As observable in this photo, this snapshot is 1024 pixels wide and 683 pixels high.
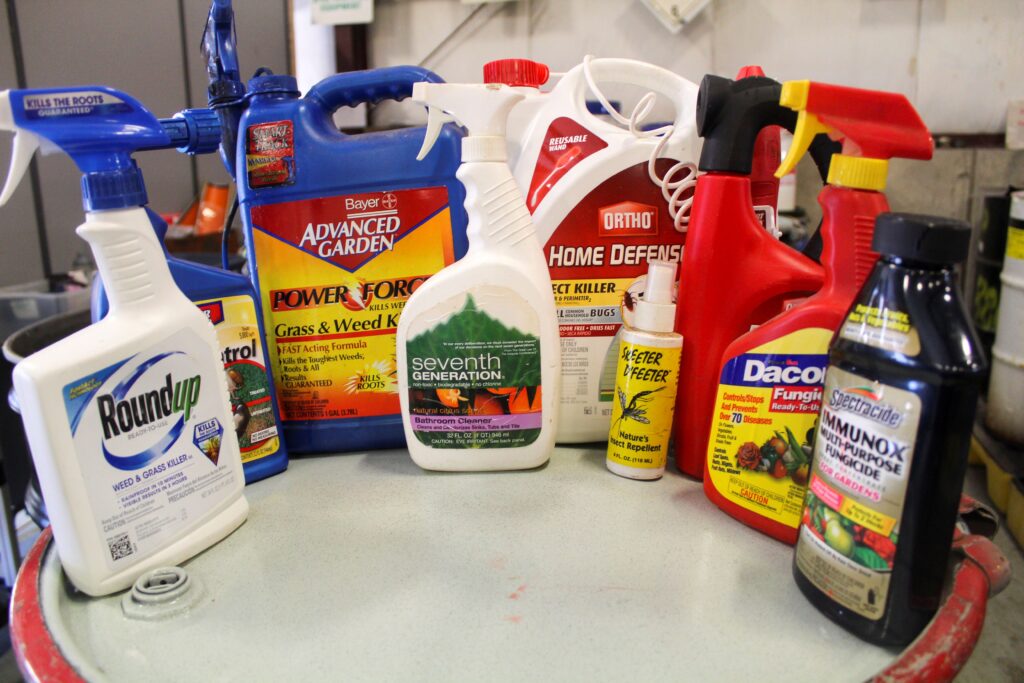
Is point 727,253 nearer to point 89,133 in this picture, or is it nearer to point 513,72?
point 513,72

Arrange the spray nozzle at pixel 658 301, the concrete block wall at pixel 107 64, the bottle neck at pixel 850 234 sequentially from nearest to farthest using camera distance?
1. the bottle neck at pixel 850 234
2. the spray nozzle at pixel 658 301
3. the concrete block wall at pixel 107 64

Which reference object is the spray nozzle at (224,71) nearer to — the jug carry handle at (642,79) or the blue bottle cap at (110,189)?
the blue bottle cap at (110,189)

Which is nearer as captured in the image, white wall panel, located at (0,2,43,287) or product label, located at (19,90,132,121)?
product label, located at (19,90,132,121)

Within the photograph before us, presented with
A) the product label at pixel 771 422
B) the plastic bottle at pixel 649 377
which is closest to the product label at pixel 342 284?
the plastic bottle at pixel 649 377

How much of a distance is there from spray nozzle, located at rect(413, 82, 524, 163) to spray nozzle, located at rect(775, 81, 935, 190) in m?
0.23

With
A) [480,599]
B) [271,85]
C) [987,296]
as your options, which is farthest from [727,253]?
[987,296]

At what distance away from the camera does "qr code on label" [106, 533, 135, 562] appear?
47 centimetres

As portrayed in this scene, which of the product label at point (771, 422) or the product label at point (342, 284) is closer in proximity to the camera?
the product label at point (771, 422)

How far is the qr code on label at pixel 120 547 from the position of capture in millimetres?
465

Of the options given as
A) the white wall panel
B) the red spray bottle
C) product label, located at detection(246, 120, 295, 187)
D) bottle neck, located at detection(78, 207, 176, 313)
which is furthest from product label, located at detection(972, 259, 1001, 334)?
the white wall panel

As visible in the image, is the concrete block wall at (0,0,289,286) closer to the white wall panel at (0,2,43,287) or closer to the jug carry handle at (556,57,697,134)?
the white wall panel at (0,2,43,287)

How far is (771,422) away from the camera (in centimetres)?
53

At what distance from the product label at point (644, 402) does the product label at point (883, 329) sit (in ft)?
0.64

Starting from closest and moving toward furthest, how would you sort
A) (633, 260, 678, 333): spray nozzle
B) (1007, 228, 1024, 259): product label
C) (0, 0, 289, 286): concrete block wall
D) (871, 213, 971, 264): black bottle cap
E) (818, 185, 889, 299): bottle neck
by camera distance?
1. (871, 213, 971, 264): black bottle cap
2. (818, 185, 889, 299): bottle neck
3. (633, 260, 678, 333): spray nozzle
4. (1007, 228, 1024, 259): product label
5. (0, 0, 289, 286): concrete block wall
